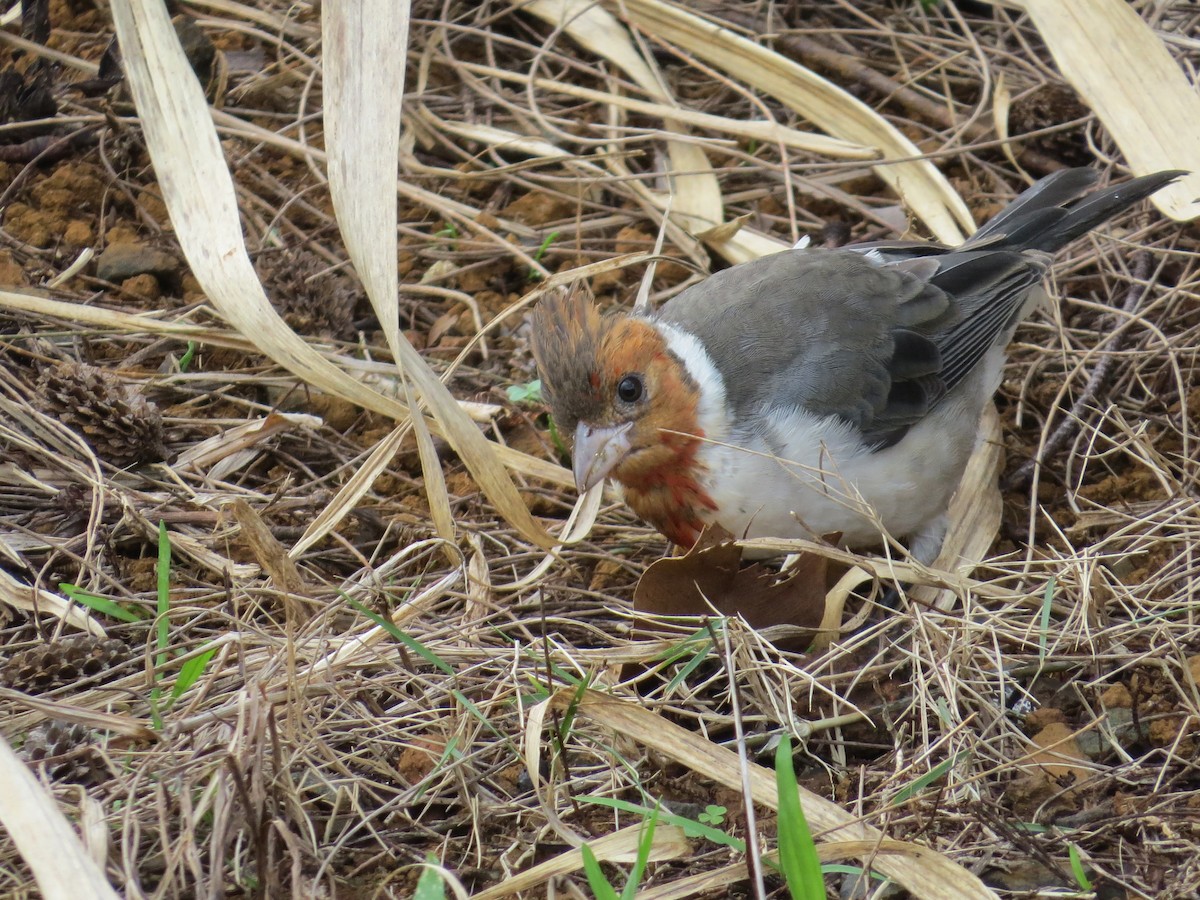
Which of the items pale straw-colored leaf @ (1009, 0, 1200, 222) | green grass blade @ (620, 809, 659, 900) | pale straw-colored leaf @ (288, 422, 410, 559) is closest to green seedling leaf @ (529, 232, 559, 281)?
pale straw-colored leaf @ (288, 422, 410, 559)

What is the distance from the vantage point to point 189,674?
289cm

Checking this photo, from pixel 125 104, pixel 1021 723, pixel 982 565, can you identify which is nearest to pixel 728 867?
pixel 1021 723

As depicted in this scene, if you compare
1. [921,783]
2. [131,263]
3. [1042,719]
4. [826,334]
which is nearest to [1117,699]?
[1042,719]

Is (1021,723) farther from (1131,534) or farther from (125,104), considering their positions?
(125,104)

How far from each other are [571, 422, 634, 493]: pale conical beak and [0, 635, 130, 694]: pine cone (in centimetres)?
136

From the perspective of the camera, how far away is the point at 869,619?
152 inches

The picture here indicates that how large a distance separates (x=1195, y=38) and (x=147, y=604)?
4696 millimetres

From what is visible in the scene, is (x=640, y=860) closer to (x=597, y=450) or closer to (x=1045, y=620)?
(x=1045, y=620)

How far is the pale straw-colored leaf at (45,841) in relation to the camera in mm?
2043

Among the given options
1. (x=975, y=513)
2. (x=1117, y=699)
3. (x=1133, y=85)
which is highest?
(x=1133, y=85)

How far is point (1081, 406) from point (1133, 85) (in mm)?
1124

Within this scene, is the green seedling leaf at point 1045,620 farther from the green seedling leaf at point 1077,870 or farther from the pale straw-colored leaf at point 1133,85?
the pale straw-colored leaf at point 1133,85

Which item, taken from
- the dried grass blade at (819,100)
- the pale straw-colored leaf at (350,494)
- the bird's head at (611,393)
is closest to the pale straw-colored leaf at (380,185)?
the pale straw-colored leaf at (350,494)

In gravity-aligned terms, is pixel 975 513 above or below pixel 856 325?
below
